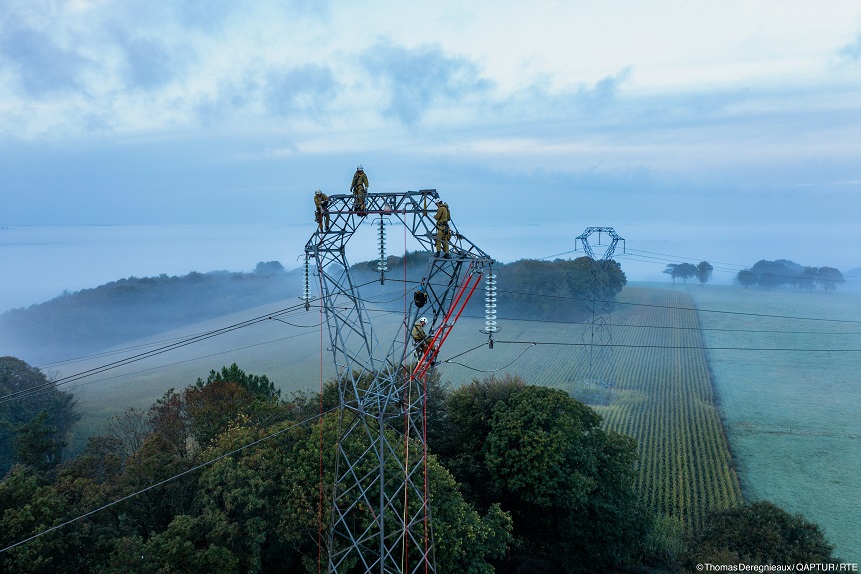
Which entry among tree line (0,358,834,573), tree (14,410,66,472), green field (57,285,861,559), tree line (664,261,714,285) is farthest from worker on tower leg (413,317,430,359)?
tree line (664,261,714,285)

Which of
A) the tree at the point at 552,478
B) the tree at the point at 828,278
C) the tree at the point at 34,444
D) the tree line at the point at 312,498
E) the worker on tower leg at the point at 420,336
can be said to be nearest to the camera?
the worker on tower leg at the point at 420,336

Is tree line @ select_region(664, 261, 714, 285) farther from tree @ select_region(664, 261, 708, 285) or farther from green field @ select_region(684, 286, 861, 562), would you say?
green field @ select_region(684, 286, 861, 562)

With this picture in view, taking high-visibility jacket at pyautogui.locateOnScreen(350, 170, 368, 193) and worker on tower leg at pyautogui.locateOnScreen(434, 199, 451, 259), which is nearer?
worker on tower leg at pyautogui.locateOnScreen(434, 199, 451, 259)

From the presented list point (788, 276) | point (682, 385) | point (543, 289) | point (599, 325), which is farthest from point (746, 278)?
point (599, 325)

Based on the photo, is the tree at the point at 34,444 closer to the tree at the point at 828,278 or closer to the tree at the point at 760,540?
the tree at the point at 760,540

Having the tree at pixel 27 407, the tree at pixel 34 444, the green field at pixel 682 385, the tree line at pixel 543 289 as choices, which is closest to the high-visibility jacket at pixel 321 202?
the green field at pixel 682 385
